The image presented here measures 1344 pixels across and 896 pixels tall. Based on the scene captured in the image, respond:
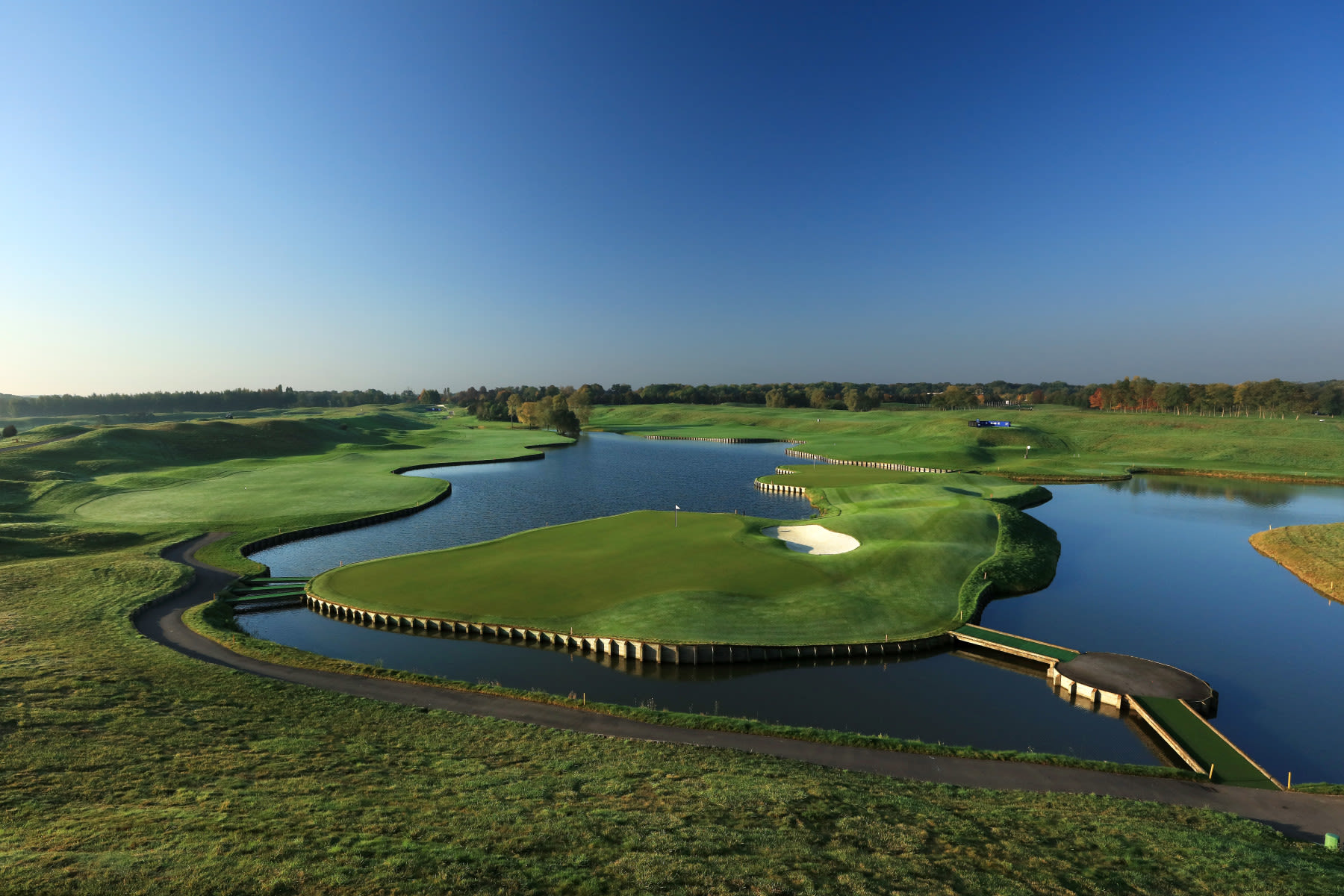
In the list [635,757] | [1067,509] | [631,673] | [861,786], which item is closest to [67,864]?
[635,757]

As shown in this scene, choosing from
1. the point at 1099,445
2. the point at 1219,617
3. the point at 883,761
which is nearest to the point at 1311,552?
the point at 1219,617

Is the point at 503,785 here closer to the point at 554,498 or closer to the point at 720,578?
the point at 720,578

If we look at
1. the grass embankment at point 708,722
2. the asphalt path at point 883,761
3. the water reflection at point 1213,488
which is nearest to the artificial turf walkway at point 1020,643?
the grass embankment at point 708,722

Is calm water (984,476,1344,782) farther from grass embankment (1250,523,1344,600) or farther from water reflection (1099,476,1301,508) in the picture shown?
water reflection (1099,476,1301,508)

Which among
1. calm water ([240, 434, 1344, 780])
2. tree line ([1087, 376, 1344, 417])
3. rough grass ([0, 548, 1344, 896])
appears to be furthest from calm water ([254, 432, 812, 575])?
tree line ([1087, 376, 1344, 417])

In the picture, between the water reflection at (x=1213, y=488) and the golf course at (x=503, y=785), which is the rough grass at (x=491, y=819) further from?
the water reflection at (x=1213, y=488)
